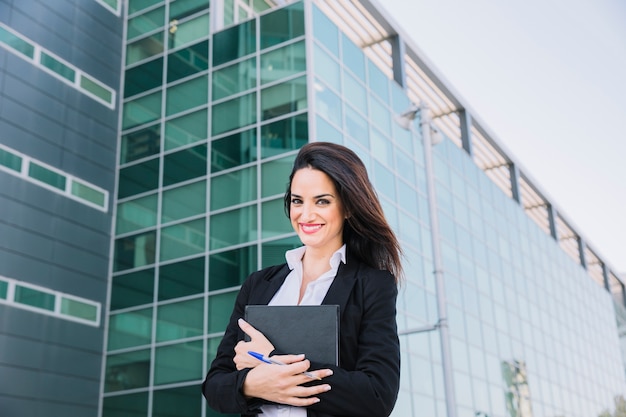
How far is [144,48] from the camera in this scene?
18656 millimetres

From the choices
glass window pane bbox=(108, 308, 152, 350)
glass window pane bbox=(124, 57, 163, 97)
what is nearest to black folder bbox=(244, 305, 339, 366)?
glass window pane bbox=(108, 308, 152, 350)

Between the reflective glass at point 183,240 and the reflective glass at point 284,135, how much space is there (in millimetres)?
2178

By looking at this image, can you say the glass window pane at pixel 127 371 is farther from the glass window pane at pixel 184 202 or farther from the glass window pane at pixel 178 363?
the glass window pane at pixel 184 202

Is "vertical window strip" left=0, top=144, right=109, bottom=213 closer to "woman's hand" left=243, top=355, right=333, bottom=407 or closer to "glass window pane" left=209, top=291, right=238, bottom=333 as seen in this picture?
"glass window pane" left=209, top=291, right=238, bottom=333

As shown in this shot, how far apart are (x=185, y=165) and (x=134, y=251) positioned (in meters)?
2.25

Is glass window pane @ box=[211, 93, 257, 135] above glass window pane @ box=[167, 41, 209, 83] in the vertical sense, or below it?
below

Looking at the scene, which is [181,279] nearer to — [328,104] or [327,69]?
[328,104]

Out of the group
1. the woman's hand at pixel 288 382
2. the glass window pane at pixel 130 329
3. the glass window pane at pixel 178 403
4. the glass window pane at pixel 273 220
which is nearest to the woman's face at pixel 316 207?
the woman's hand at pixel 288 382

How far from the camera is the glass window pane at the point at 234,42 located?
16781mm

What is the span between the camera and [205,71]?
1734cm

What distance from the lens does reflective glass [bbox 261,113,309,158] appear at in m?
15.1

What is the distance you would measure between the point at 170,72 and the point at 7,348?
7317 mm

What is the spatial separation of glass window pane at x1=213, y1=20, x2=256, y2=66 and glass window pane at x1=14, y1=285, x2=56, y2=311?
6359 millimetres

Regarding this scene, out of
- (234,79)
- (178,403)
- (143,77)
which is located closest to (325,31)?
(234,79)
